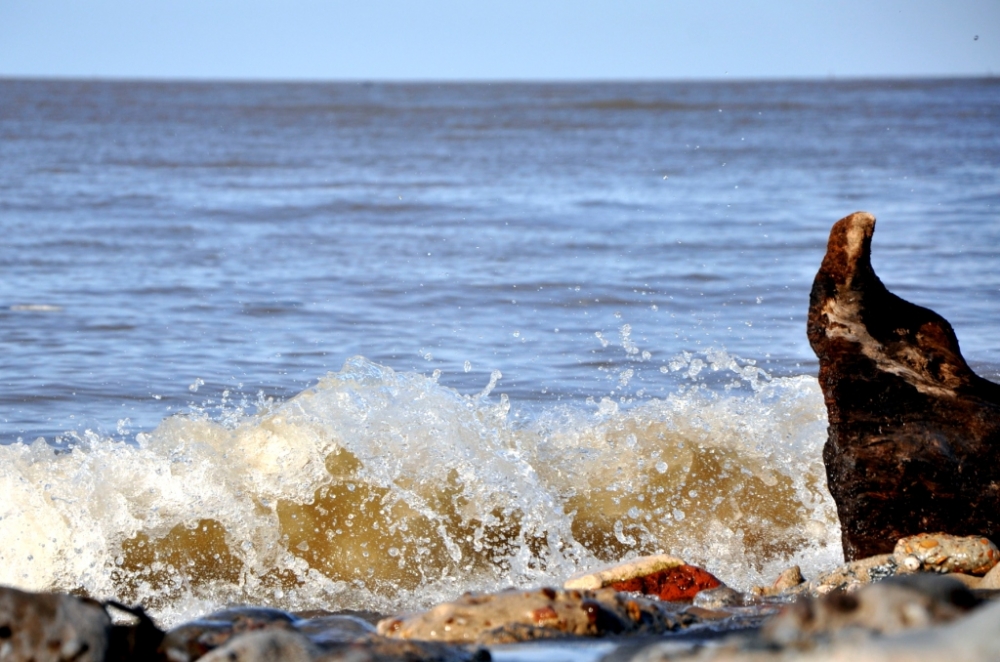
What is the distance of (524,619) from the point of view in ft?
10.7

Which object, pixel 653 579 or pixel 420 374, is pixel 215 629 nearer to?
pixel 653 579

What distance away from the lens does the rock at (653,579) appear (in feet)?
13.6

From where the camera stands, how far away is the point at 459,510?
17.2 feet

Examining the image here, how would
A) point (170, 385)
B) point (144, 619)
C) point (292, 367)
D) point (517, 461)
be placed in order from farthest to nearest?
point (292, 367) < point (170, 385) < point (517, 461) < point (144, 619)

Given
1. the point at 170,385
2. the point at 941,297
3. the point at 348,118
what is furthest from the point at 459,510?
the point at 348,118

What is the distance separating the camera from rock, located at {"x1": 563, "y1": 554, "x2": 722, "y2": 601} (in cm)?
416

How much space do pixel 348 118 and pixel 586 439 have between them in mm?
45115

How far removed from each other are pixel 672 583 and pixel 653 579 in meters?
0.07

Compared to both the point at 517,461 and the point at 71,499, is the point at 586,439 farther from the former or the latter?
the point at 71,499

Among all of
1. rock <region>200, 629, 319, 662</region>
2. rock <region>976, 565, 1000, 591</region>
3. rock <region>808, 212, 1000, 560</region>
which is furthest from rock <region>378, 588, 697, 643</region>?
rock <region>808, 212, 1000, 560</region>

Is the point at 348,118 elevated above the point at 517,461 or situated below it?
above

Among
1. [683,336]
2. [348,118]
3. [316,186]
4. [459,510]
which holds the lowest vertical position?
[459,510]

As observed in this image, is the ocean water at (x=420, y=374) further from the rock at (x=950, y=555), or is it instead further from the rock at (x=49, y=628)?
the rock at (x=49, y=628)

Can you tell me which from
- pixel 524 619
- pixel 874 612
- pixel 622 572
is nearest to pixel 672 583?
pixel 622 572
